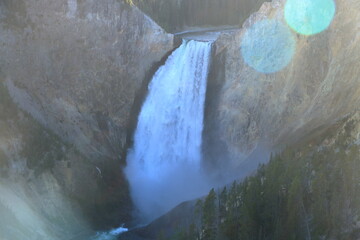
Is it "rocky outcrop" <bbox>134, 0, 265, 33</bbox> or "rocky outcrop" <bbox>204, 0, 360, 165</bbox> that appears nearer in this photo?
"rocky outcrop" <bbox>204, 0, 360, 165</bbox>

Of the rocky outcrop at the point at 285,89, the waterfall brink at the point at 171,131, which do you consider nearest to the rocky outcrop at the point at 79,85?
the waterfall brink at the point at 171,131

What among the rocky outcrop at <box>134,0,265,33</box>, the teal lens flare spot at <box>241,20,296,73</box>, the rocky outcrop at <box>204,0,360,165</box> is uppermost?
the rocky outcrop at <box>134,0,265,33</box>

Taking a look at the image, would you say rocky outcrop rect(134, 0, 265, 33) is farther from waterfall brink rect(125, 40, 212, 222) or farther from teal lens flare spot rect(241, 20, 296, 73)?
teal lens flare spot rect(241, 20, 296, 73)

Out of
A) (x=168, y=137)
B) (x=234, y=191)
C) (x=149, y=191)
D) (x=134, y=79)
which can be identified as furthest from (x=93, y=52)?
(x=234, y=191)

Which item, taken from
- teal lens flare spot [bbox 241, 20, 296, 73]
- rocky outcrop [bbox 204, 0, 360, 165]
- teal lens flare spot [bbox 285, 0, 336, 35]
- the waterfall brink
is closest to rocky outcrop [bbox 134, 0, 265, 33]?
the waterfall brink

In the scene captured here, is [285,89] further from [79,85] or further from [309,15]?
[79,85]

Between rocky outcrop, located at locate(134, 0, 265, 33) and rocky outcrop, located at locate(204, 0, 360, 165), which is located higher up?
rocky outcrop, located at locate(134, 0, 265, 33)

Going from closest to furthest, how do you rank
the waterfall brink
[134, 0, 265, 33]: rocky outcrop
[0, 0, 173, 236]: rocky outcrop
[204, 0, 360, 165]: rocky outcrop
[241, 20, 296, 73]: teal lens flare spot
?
[204, 0, 360, 165]: rocky outcrop, [241, 20, 296, 73]: teal lens flare spot, [0, 0, 173, 236]: rocky outcrop, the waterfall brink, [134, 0, 265, 33]: rocky outcrop
